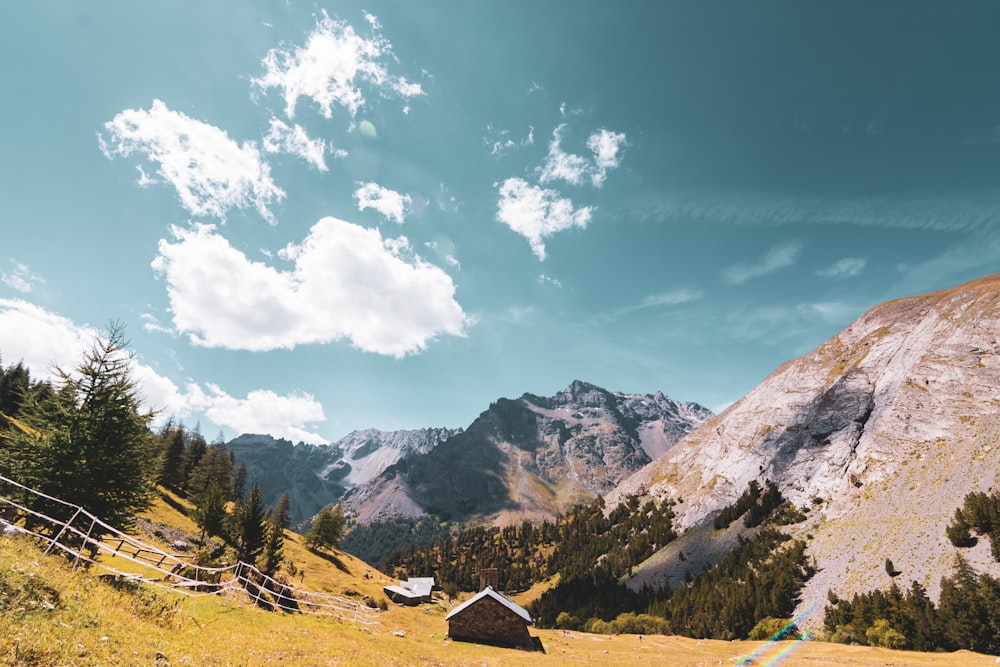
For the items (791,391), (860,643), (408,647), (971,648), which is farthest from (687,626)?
(791,391)

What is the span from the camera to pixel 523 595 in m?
152

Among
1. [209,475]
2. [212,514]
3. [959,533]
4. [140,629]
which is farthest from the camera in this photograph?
[209,475]

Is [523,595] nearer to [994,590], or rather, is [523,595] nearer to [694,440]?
[694,440]

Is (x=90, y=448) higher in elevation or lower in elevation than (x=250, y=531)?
higher

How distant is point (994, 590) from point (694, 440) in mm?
141753

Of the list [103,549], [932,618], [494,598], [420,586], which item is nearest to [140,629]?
[103,549]

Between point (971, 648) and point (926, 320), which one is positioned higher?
point (926, 320)

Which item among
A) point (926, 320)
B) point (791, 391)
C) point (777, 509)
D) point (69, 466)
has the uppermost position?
point (926, 320)

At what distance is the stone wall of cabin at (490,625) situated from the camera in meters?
41.1

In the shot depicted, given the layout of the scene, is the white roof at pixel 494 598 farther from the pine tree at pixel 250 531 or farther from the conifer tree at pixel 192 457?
the conifer tree at pixel 192 457

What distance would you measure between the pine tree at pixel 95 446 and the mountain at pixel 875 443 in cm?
9943

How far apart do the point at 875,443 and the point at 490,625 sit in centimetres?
11137

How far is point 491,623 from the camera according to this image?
41.6m

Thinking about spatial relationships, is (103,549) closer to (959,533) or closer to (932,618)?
(932,618)
